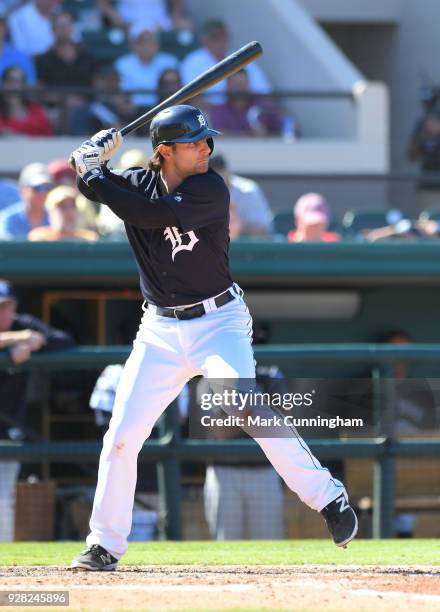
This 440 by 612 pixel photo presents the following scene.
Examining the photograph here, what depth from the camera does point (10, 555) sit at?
5758 millimetres

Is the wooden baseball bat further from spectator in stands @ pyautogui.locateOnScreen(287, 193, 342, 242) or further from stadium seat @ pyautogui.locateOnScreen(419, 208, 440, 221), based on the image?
stadium seat @ pyautogui.locateOnScreen(419, 208, 440, 221)

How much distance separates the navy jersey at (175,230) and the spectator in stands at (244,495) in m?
2.37

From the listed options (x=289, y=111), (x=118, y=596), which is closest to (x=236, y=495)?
(x=118, y=596)

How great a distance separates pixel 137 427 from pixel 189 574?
23.0 inches

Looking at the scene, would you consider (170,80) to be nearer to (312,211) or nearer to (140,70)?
(140,70)

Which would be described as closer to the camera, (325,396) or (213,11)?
(325,396)

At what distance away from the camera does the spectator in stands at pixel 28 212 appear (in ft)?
27.9

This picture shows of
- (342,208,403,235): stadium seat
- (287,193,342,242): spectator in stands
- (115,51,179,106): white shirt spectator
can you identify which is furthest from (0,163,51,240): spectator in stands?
(115,51,179,106): white shirt spectator

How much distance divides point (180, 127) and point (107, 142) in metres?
0.33

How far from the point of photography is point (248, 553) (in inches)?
231

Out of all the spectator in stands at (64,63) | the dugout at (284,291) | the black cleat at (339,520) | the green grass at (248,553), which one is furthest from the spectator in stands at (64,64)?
the black cleat at (339,520)

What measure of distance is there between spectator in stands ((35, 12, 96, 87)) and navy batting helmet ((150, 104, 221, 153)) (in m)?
6.74

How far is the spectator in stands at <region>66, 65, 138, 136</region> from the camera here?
10.9m

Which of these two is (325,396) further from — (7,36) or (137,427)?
(7,36)
